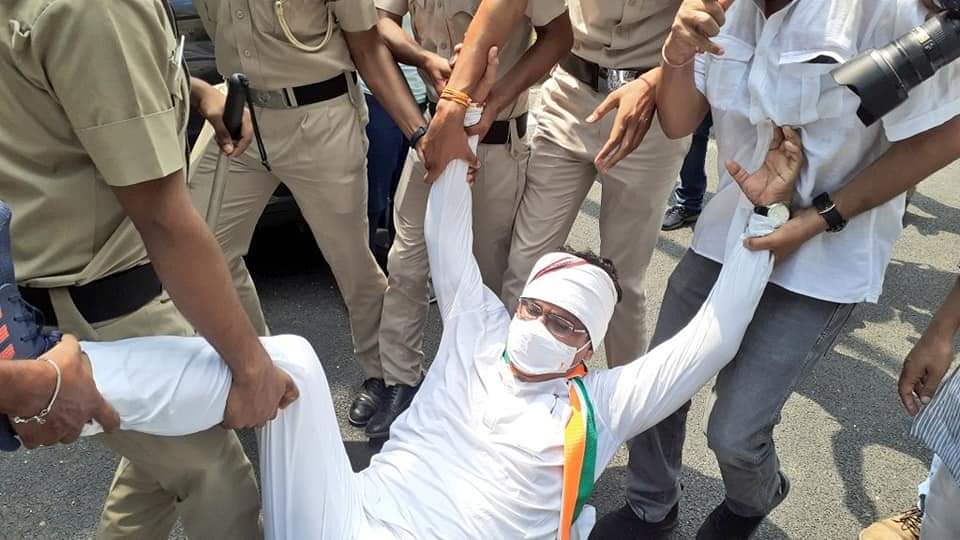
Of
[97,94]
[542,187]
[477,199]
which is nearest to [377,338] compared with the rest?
[477,199]

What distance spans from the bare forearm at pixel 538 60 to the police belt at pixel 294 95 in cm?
54

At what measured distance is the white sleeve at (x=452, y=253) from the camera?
2.16 meters

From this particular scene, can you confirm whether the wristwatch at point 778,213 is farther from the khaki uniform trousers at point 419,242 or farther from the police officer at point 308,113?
the police officer at point 308,113

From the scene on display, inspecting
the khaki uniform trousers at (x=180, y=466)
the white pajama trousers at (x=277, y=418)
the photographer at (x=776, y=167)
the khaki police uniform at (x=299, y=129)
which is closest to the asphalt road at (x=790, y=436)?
the photographer at (x=776, y=167)

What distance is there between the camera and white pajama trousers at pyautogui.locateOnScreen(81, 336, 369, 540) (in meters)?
1.50

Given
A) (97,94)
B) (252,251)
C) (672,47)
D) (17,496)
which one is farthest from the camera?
(252,251)

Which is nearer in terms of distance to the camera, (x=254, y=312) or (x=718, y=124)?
(x=718, y=124)

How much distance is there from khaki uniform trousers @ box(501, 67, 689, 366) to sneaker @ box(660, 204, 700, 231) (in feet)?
5.98

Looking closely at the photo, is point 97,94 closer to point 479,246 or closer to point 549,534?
point 549,534

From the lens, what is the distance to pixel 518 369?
195cm

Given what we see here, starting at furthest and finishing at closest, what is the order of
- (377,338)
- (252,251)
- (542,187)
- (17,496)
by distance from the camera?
(252,251) → (377,338) → (542,187) → (17,496)

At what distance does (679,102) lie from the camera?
2.14 metres

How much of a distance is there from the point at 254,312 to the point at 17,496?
928 millimetres

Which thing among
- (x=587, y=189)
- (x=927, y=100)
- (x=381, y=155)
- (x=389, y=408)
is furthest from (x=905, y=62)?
(x=381, y=155)
